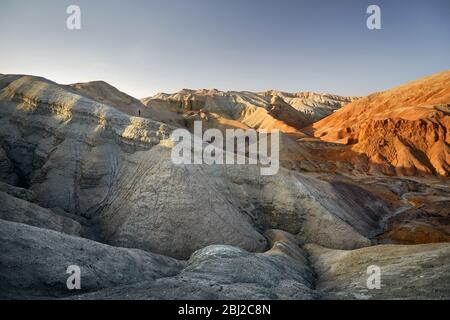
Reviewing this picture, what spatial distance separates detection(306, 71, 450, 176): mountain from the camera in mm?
52531

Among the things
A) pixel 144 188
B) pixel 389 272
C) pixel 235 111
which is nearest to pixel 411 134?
pixel 235 111

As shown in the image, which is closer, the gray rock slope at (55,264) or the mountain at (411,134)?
the gray rock slope at (55,264)

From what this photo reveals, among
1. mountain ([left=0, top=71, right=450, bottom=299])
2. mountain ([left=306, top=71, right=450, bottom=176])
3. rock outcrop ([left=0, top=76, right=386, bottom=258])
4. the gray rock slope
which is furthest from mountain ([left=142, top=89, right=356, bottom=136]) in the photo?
the gray rock slope

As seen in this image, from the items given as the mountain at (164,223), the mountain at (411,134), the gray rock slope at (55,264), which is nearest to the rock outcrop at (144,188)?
the mountain at (164,223)

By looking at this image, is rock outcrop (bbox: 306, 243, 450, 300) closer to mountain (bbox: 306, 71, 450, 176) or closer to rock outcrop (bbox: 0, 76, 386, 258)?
rock outcrop (bbox: 0, 76, 386, 258)

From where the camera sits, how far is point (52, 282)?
31.1 feet

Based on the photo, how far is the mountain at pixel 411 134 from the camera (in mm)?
52531

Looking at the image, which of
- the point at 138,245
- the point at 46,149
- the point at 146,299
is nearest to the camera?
the point at 146,299

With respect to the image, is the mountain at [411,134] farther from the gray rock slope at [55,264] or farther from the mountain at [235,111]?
the gray rock slope at [55,264]

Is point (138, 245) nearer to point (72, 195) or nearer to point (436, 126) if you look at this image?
point (72, 195)

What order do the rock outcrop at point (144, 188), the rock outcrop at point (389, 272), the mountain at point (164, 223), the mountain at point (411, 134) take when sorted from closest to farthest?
the rock outcrop at point (389, 272) < the mountain at point (164, 223) < the rock outcrop at point (144, 188) < the mountain at point (411, 134)

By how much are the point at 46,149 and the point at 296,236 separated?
17.8 meters

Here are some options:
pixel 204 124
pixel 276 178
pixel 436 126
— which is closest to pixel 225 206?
pixel 276 178

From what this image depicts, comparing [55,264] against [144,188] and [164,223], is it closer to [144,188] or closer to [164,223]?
[164,223]
